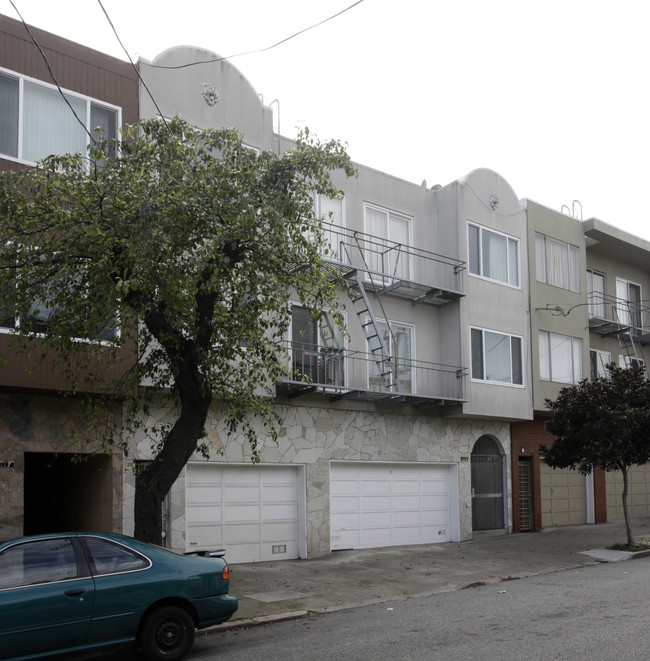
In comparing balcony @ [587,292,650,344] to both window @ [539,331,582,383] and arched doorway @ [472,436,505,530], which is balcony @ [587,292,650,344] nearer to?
window @ [539,331,582,383]

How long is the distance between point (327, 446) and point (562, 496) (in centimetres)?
960

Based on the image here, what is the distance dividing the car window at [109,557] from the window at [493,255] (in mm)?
13762

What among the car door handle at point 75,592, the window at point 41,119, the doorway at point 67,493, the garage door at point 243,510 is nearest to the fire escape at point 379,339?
the garage door at point 243,510

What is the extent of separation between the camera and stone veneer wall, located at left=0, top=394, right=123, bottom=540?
40.3ft

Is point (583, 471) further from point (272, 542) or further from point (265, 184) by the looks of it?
point (265, 184)

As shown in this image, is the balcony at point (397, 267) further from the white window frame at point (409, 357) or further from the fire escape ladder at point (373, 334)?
the white window frame at point (409, 357)

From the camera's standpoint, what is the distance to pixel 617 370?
1758cm

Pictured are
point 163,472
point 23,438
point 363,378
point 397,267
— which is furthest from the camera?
point 397,267

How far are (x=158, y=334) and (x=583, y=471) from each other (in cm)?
1173

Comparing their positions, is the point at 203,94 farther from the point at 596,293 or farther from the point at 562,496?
the point at 562,496

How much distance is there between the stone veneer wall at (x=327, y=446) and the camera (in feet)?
47.4

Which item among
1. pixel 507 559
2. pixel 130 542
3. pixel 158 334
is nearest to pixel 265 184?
pixel 158 334

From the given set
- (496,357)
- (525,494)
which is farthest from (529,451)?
(496,357)

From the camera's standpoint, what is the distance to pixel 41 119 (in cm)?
1322
